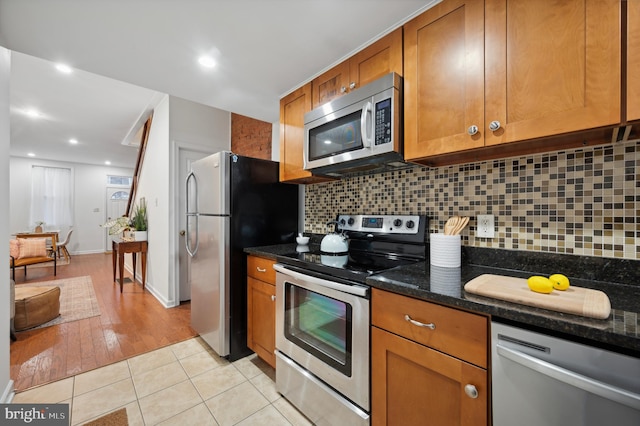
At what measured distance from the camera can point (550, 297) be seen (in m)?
0.85

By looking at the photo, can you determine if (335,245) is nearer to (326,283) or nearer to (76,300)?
(326,283)

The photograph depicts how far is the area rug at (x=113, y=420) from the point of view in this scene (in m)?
1.51

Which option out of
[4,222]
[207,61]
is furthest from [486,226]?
[4,222]

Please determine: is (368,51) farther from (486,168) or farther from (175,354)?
(175,354)

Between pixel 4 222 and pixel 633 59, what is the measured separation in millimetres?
3087

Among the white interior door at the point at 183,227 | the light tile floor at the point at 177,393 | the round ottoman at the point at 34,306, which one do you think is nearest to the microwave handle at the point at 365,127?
the light tile floor at the point at 177,393

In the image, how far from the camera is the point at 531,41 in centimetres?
103

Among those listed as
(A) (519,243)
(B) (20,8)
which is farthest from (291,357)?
(B) (20,8)

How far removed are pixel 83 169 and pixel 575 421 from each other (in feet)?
34.1

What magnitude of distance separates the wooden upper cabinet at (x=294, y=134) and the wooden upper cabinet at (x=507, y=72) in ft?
2.82

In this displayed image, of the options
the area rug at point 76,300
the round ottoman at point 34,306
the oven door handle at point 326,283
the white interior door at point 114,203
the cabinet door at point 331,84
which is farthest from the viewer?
the white interior door at point 114,203

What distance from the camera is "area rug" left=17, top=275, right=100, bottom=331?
3.04 m

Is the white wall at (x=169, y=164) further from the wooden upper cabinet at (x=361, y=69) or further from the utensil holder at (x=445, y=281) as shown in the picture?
the utensil holder at (x=445, y=281)

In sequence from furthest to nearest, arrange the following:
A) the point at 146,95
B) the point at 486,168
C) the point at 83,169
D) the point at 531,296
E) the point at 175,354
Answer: the point at 83,169, the point at 146,95, the point at 175,354, the point at 486,168, the point at 531,296
